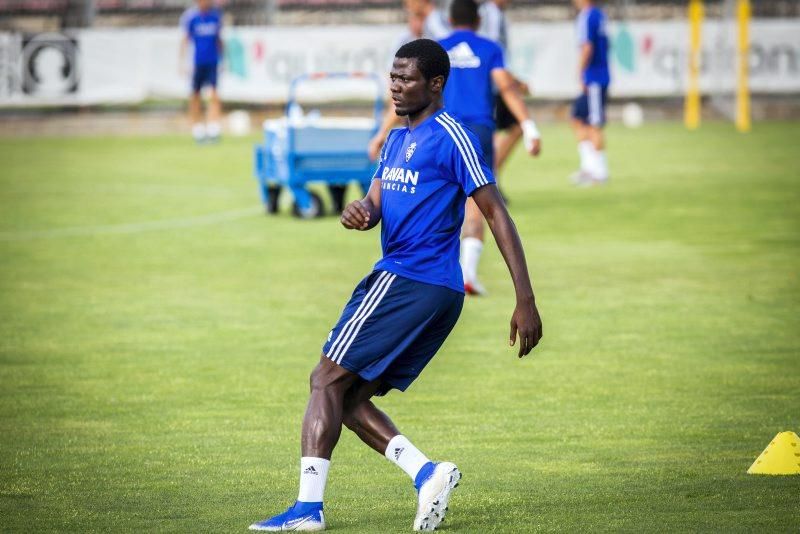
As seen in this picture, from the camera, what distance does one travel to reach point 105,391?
855 cm

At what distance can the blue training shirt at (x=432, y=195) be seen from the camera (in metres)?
5.70

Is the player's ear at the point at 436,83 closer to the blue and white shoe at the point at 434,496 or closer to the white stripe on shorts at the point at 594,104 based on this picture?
the blue and white shoe at the point at 434,496

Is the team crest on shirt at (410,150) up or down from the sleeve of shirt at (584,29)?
up

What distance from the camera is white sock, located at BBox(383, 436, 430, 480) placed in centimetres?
582

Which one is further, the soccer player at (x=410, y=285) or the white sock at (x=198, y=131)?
the white sock at (x=198, y=131)

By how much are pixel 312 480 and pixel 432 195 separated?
1.20m

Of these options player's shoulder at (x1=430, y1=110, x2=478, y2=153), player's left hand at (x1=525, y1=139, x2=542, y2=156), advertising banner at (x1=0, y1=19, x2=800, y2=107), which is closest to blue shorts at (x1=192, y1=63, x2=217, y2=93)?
advertising banner at (x1=0, y1=19, x2=800, y2=107)

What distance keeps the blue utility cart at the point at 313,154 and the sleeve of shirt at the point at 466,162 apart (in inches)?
427

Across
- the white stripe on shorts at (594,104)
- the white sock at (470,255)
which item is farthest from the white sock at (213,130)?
the white sock at (470,255)

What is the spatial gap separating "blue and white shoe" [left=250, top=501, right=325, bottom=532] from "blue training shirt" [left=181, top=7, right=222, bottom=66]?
23957 mm

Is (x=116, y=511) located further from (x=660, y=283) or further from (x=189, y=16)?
(x=189, y=16)

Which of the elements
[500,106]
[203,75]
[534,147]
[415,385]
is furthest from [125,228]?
[203,75]

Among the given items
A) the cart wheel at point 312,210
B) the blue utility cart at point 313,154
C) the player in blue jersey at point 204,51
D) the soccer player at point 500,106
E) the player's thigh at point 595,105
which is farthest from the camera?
the player in blue jersey at point 204,51

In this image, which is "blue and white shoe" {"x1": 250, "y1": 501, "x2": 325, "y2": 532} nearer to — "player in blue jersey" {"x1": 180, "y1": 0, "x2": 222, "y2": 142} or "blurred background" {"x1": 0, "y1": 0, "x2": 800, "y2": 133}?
"player in blue jersey" {"x1": 180, "y1": 0, "x2": 222, "y2": 142}
